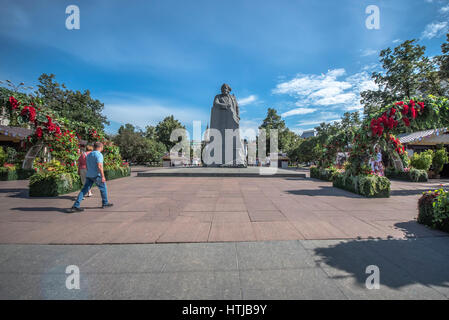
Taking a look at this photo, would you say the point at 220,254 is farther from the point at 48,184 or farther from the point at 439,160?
the point at 439,160

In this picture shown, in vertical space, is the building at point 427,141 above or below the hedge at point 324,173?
above

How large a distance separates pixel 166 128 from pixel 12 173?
3537cm

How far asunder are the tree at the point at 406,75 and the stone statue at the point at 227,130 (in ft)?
56.4

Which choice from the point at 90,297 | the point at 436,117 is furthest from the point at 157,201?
the point at 436,117

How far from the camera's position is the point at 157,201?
6.20m

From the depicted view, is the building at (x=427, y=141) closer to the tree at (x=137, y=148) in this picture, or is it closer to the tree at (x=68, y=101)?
the tree at (x=137, y=148)

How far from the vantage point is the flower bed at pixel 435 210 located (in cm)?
369

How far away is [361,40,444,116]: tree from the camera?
22255 millimetres

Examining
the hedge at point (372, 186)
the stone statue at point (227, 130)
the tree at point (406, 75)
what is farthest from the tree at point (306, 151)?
the hedge at point (372, 186)

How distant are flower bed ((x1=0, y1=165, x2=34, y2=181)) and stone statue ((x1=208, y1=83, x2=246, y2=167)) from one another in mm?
14282

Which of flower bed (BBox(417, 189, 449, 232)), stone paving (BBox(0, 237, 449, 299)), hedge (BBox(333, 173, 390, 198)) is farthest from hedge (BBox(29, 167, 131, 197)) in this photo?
hedge (BBox(333, 173, 390, 198))

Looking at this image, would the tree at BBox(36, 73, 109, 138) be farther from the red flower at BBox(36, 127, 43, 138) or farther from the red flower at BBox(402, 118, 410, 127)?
the red flower at BBox(402, 118, 410, 127)

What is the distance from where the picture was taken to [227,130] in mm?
18922

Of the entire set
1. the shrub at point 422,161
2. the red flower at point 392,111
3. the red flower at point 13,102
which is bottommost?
the shrub at point 422,161
